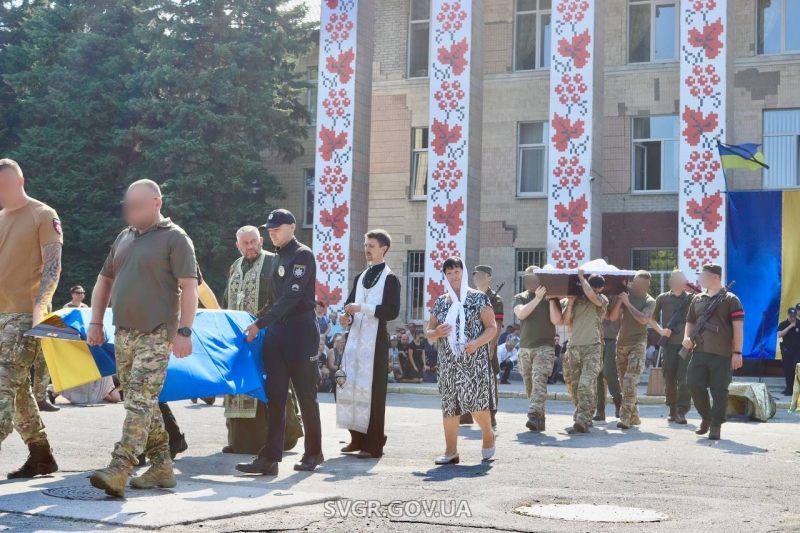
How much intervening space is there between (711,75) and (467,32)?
643cm

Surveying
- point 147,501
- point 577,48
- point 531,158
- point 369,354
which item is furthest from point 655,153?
point 147,501

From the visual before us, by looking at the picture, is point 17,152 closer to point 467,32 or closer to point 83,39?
point 83,39

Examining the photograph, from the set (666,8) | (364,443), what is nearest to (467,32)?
(666,8)

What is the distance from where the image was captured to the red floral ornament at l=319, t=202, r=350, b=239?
105 ft

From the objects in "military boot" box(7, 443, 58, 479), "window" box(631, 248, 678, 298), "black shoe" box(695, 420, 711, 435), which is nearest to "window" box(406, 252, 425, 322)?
"window" box(631, 248, 678, 298)

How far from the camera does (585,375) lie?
14148 millimetres

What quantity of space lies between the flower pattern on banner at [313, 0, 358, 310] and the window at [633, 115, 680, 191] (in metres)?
8.09

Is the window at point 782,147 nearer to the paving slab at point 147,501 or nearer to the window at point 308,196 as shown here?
the window at point 308,196

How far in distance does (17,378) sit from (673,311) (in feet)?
33.4

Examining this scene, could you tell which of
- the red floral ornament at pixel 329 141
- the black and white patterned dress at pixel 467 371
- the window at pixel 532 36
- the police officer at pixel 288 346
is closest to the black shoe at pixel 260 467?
the police officer at pixel 288 346

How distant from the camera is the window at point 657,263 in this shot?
32247 millimetres

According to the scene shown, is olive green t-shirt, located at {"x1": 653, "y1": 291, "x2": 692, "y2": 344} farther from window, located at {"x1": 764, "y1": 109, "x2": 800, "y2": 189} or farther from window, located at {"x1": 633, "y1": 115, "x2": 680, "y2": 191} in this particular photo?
window, located at {"x1": 633, "y1": 115, "x2": 680, "y2": 191}

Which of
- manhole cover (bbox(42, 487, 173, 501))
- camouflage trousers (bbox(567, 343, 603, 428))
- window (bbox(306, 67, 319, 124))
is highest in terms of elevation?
window (bbox(306, 67, 319, 124))

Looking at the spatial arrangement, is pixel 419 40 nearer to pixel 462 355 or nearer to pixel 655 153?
pixel 655 153
